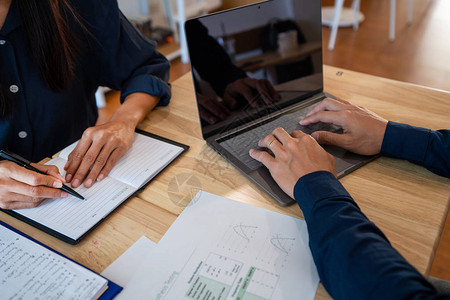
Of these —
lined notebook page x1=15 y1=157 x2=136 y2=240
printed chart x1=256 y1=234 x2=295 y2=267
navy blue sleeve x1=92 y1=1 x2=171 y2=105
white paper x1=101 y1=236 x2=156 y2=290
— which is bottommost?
printed chart x1=256 y1=234 x2=295 y2=267

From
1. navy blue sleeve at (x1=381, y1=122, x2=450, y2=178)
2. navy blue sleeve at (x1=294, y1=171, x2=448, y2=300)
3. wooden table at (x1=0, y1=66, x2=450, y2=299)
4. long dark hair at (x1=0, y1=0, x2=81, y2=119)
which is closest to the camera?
navy blue sleeve at (x1=294, y1=171, x2=448, y2=300)

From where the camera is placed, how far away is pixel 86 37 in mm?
939

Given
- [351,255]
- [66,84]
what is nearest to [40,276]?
[351,255]

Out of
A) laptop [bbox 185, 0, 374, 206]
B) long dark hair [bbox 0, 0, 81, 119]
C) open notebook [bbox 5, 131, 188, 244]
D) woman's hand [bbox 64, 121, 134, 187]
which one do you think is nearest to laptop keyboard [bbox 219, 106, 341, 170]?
laptop [bbox 185, 0, 374, 206]

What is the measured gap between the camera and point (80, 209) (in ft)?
2.06

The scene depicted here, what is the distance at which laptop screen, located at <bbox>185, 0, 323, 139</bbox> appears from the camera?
0.75m

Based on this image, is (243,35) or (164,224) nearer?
(164,224)

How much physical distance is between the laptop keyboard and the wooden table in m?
0.03

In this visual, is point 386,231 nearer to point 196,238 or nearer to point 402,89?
point 196,238

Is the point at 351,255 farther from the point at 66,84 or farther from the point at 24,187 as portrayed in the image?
the point at 66,84

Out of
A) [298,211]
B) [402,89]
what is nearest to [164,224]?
[298,211]

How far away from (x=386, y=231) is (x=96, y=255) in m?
0.48

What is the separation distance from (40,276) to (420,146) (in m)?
0.73

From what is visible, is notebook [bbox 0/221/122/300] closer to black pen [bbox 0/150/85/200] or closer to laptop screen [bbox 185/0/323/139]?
black pen [bbox 0/150/85/200]
